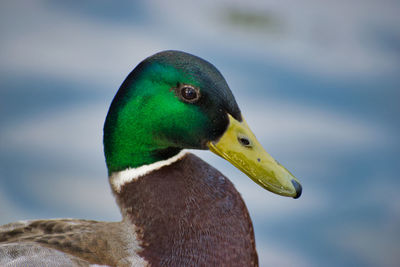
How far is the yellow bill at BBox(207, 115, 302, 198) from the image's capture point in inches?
62.1

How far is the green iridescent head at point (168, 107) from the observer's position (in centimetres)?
155

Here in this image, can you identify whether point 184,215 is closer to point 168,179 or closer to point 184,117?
point 168,179

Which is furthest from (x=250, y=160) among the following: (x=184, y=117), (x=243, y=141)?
(x=184, y=117)

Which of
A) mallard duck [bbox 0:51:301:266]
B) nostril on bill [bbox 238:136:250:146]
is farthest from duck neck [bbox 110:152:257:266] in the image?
nostril on bill [bbox 238:136:250:146]

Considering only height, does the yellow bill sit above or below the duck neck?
above

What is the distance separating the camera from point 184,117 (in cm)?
158

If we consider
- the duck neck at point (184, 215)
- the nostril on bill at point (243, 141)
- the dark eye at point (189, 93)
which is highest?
the dark eye at point (189, 93)

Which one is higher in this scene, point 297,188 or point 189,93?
point 189,93

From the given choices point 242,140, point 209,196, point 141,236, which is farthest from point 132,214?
point 242,140

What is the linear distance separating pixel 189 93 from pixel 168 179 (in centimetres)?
21

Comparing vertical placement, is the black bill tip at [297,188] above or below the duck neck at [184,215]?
above

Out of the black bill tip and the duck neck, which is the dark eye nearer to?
the duck neck

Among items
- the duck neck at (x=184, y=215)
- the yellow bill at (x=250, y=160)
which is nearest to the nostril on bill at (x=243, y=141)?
the yellow bill at (x=250, y=160)

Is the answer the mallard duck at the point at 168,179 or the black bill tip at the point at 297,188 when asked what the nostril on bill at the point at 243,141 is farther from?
the black bill tip at the point at 297,188
